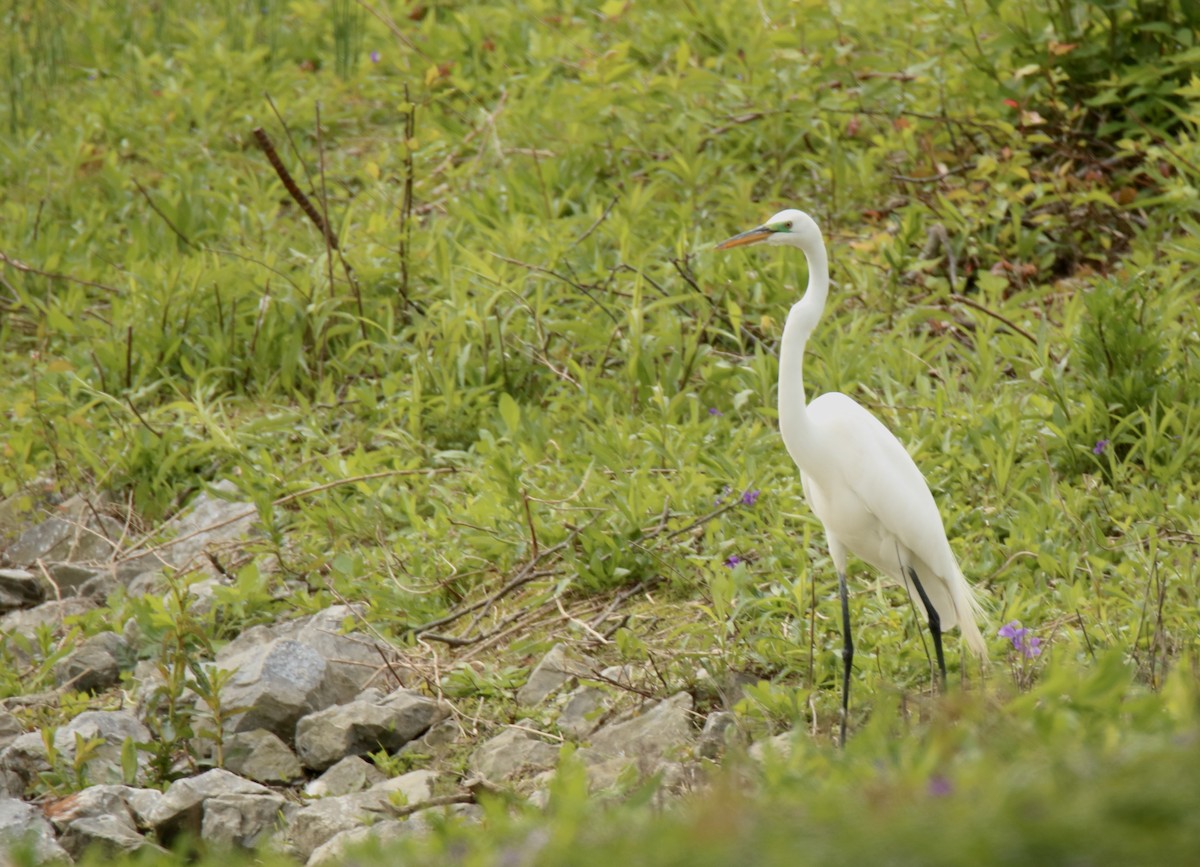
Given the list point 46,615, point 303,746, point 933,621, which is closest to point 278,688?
point 303,746

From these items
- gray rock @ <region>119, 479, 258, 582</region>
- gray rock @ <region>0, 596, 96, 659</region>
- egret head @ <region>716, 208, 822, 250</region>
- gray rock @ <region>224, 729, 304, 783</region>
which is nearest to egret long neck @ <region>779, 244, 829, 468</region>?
egret head @ <region>716, 208, 822, 250</region>

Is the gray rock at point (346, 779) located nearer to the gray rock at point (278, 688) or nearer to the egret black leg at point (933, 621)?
the gray rock at point (278, 688)

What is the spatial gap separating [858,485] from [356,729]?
55.5 inches

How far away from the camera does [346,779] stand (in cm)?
354

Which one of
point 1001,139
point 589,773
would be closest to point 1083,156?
point 1001,139

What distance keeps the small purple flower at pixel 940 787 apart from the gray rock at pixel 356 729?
213 centimetres

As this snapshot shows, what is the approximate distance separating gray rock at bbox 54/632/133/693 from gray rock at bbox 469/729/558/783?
1.24m

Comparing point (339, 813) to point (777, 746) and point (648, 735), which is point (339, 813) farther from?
point (777, 746)

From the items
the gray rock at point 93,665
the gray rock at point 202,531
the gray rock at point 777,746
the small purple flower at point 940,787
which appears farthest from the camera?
the gray rock at point 202,531

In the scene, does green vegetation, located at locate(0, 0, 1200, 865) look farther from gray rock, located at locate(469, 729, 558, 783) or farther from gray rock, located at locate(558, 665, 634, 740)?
gray rock, located at locate(469, 729, 558, 783)

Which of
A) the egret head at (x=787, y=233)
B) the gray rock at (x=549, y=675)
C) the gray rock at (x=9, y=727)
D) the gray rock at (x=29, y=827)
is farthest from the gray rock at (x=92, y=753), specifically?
the egret head at (x=787, y=233)

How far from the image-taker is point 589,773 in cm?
323

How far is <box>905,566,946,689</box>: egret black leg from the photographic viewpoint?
3518 millimetres

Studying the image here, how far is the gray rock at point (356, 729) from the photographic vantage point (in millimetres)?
3646
